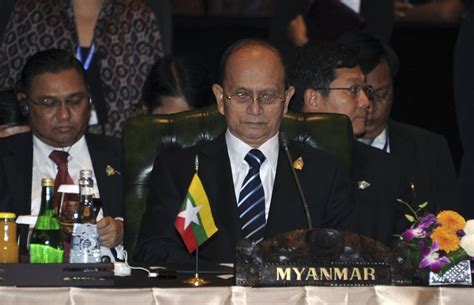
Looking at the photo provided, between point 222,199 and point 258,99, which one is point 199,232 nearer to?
point 222,199

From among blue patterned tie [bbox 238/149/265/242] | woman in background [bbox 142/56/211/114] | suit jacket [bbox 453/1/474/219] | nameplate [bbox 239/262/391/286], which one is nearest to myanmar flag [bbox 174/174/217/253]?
nameplate [bbox 239/262/391/286]

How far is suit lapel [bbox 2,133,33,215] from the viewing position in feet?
18.6

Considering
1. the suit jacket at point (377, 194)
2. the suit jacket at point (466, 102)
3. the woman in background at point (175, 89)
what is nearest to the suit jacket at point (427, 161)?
the suit jacket at point (466, 102)

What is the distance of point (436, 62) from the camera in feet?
28.1

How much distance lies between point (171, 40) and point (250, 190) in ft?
9.83

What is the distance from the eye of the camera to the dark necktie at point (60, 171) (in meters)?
5.14

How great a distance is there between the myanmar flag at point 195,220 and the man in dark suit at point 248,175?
53 centimetres

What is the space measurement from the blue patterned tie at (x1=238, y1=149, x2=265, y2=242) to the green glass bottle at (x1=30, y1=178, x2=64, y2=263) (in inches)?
31.7

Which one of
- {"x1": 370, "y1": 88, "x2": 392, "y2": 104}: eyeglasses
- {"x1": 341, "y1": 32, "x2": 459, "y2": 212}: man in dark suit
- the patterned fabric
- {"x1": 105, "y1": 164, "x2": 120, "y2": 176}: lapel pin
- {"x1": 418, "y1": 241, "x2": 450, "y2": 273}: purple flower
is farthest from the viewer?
the patterned fabric

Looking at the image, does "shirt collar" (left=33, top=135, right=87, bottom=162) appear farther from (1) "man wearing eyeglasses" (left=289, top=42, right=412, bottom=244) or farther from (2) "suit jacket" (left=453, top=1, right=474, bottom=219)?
(2) "suit jacket" (left=453, top=1, right=474, bottom=219)

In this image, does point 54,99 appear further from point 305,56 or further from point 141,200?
point 305,56

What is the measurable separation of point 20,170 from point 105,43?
61.2 inches

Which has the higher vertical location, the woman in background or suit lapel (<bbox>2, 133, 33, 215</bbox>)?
the woman in background

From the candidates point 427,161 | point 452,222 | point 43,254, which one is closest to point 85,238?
point 43,254
